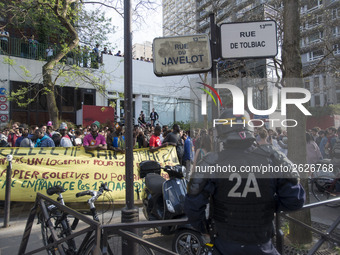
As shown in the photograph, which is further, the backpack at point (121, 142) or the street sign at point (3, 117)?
the street sign at point (3, 117)

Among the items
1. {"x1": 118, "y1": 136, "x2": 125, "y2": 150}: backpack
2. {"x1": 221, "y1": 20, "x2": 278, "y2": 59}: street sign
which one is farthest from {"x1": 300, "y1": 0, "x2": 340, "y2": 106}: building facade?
{"x1": 118, "y1": 136, "x2": 125, "y2": 150}: backpack

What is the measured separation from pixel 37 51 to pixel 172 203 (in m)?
17.9

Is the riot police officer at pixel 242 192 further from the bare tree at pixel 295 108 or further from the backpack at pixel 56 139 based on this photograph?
the backpack at pixel 56 139

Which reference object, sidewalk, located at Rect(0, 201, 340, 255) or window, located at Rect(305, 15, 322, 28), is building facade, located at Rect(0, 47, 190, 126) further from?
sidewalk, located at Rect(0, 201, 340, 255)

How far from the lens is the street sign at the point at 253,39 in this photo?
3191 mm

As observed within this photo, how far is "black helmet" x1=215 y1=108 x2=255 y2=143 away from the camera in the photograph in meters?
2.01

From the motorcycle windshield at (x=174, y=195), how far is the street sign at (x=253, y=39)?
2096mm

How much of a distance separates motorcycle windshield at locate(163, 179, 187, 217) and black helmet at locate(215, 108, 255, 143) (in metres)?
2.03

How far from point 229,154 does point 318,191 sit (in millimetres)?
5657

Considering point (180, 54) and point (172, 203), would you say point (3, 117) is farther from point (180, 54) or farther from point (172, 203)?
point (180, 54)

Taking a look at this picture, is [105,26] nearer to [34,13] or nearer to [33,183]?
[34,13]

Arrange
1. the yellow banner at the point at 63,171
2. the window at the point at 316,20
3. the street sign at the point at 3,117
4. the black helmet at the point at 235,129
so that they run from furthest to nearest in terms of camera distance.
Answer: the street sign at the point at 3,117 < the window at the point at 316,20 < the yellow banner at the point at 63,171 < the black helmet at the point at 235,129

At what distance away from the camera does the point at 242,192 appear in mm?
1911

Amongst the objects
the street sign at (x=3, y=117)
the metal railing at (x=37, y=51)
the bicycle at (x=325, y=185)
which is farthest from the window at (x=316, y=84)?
the street sign at (x=3, y=117)
